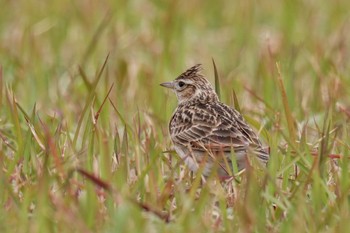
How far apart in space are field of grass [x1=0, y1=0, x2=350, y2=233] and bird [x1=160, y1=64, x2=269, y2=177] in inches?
5.5

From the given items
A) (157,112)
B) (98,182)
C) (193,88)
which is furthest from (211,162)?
(157,112)

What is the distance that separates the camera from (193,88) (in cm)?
840

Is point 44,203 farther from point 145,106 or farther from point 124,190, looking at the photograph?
point 145,106

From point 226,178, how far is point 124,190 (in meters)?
0.92

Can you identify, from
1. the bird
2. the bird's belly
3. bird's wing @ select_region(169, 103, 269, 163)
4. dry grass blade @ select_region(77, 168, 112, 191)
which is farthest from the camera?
bird's wing @ select_region(169, 103, 269, 163)

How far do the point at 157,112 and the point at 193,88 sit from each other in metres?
0.46

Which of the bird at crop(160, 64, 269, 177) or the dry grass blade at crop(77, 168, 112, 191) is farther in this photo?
the bird at crop(160, 64, 269, 177)

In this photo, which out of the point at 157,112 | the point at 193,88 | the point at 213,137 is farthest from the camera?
the point at 157,112

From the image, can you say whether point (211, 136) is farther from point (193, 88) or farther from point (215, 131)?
point (193, 88)

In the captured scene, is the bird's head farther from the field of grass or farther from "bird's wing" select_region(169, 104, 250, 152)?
"bird's wing" select_region(169, 104, 250, 152)

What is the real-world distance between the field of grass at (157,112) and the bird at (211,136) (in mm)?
139

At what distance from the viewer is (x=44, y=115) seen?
8.61 meters

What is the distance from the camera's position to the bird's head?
831cm

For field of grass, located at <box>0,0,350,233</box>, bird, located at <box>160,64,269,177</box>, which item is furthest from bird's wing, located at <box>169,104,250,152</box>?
field of grass, located at <box>0,0,350,233</box>
